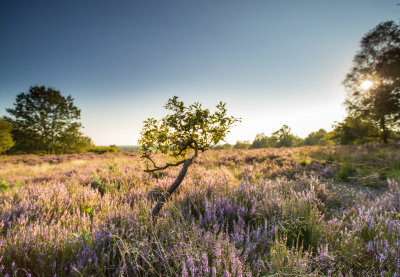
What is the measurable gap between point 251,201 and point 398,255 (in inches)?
63.0

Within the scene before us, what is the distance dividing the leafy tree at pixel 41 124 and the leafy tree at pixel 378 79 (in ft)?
131

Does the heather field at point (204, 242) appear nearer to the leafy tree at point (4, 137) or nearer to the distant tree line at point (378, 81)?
the distant tree line at point (378, 81)

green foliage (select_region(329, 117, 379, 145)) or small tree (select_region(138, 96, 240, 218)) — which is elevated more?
green foliage (select_region(329, 117, 379, 145))

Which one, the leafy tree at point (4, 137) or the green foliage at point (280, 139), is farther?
the green foliage at point (280, 139)

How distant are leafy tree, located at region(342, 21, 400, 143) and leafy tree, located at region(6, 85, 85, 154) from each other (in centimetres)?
3996

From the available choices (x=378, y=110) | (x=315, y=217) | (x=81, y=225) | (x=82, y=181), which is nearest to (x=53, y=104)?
(x=82, y=181)

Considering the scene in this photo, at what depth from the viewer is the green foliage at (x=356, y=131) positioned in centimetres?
1866

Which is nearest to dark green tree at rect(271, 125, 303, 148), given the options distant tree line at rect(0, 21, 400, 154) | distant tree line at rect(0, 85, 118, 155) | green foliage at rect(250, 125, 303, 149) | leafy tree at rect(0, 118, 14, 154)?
green foliage at rect(250, 125, 303, 149)

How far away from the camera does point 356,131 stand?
1939cm

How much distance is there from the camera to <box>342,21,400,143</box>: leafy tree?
44.6ft

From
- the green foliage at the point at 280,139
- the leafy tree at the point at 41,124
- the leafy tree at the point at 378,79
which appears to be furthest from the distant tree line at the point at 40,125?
the green foliage at the point at 280,139

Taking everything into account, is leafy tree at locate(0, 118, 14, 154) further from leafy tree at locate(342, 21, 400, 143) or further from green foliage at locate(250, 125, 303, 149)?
Answer: green foliage at locate(250, 125, 303, 149)

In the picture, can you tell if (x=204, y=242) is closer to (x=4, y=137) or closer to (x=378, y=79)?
(x=378, y=79)

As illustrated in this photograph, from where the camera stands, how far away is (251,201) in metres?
2.75
